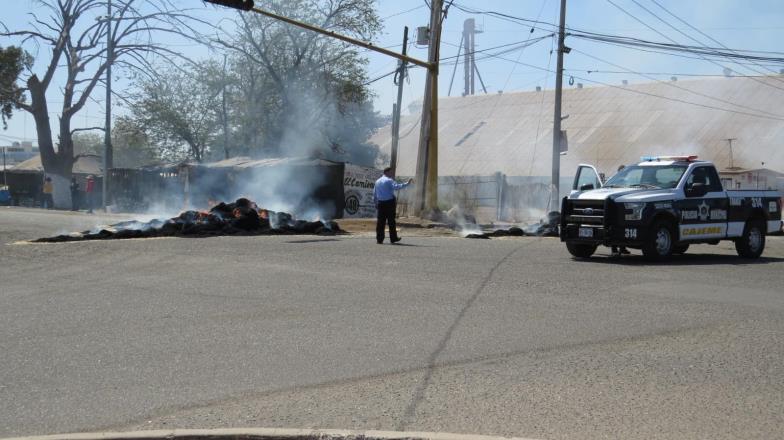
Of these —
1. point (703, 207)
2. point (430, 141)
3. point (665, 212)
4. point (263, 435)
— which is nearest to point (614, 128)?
point (430, 141)

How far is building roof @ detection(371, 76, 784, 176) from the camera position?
4644 cm

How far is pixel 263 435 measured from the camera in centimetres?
509

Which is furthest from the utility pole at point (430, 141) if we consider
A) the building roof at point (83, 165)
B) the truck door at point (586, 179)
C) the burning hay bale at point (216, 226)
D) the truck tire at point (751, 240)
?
the building roof at point (83, 165)

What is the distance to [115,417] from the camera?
5770 millimetres

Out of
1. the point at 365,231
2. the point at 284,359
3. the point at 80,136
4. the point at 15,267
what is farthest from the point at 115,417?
the point at 80,136

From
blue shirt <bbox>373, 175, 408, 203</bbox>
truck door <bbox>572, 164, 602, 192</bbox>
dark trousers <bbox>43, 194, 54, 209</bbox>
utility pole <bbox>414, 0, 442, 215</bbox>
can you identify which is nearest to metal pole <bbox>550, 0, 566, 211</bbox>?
utility pole <bbox>414, 0, 442, 215</bbox>

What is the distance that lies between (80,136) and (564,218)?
404 ft

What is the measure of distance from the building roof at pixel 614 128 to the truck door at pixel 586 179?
2840 centimetres

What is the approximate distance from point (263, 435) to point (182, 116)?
5197 centimetres

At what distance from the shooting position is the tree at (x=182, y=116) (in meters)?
51.9

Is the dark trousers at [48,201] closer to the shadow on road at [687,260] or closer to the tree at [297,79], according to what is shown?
the tree at [297,79]

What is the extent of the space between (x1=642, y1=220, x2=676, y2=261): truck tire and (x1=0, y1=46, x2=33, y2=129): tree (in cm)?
4452

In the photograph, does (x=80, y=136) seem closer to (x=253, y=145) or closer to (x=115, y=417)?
(x=253, y=145)

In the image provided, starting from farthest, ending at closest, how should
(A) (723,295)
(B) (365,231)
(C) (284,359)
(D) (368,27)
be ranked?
(D) (368,27) < (B) (365,231) < (A) (723,295) < (C) (284,359)
